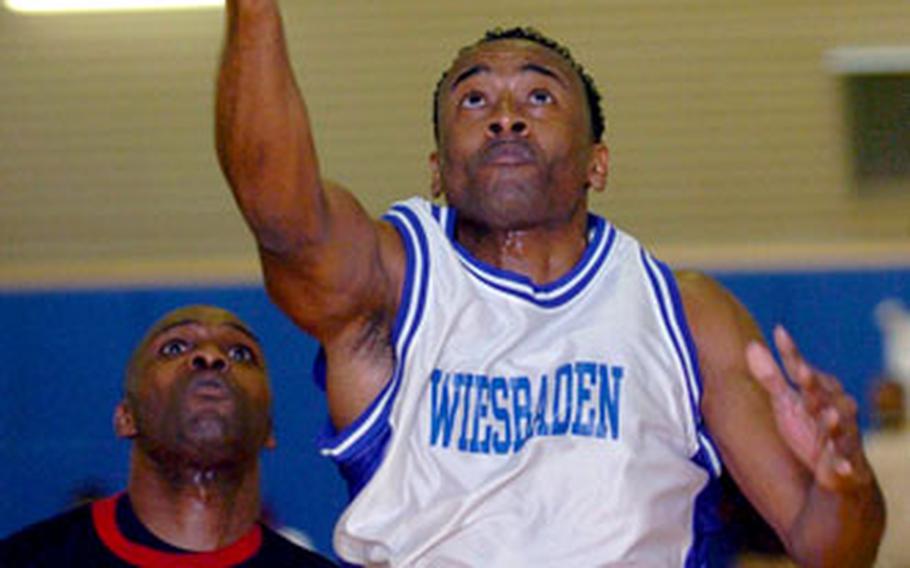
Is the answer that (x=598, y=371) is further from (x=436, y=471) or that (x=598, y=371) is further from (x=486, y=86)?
(x=486, y=86)

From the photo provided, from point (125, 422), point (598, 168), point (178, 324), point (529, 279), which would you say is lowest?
point (125, 422)

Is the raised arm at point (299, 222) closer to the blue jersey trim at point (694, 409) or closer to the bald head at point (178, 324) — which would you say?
the blue jersey trim at point (694, 409)

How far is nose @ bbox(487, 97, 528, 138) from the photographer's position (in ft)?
13.1

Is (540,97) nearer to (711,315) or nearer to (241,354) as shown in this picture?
(711,315)

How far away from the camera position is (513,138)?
3982mm

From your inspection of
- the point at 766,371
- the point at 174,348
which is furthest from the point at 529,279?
the point at 174,348

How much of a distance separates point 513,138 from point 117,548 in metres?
1.69

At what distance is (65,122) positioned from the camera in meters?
9.29

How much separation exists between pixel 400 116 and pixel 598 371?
5.52 metres

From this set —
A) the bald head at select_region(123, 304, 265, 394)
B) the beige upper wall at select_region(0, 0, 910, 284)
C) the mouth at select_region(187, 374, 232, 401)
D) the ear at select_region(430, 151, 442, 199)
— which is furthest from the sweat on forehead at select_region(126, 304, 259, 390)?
the beige upper wall at select_region(0, 0, 910, 284)

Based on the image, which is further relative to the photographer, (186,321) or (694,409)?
(186,321)

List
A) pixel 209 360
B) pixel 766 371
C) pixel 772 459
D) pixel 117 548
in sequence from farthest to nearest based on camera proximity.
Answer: pixel 209 360 → pixel 117 548 → pixel 772 459 → pixel 766 371

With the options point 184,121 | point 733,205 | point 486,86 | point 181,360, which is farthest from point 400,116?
point 486,86

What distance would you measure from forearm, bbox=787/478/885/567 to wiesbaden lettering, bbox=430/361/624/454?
18.7 inches
